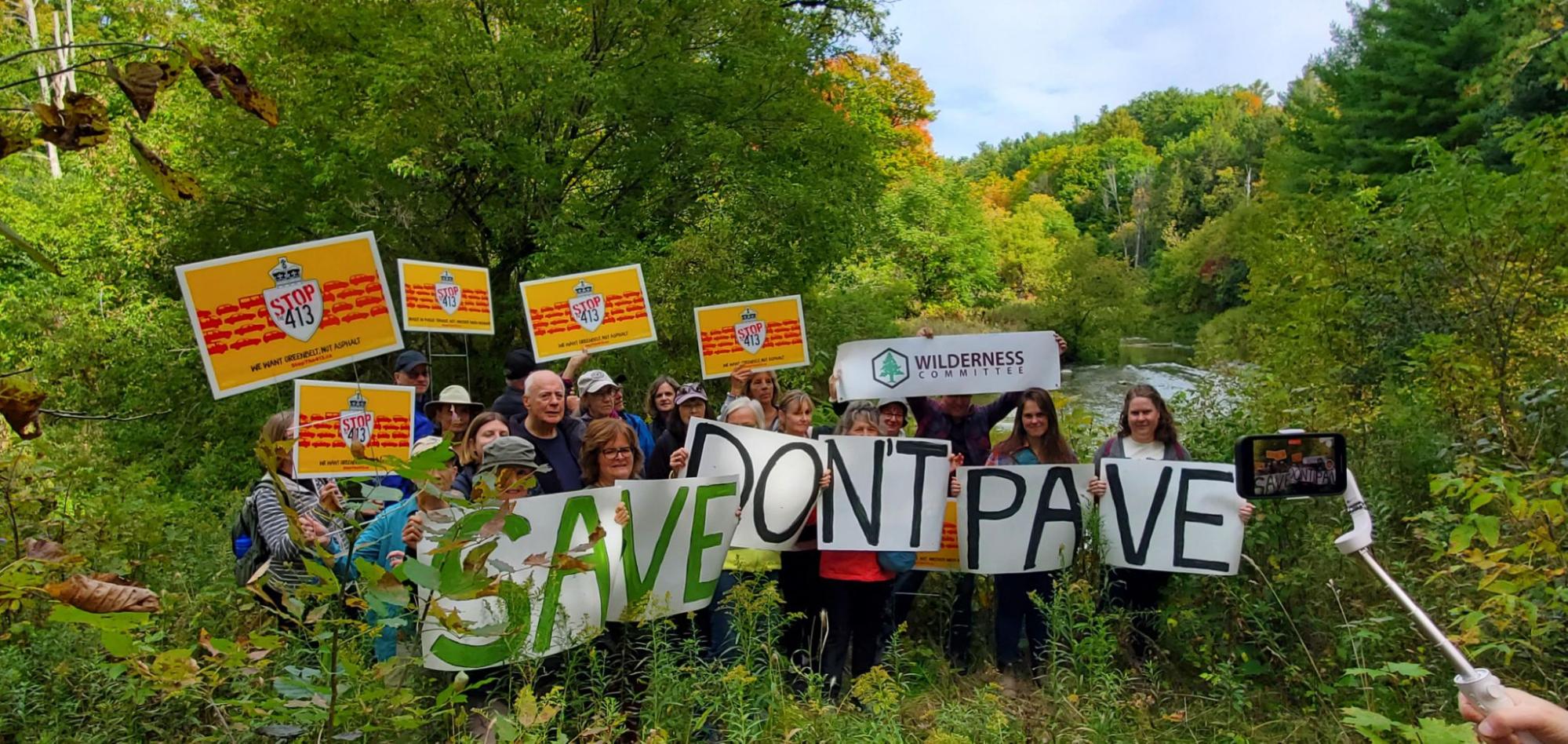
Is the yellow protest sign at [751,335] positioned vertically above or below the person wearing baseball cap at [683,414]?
above

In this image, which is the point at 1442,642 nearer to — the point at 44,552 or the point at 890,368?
the point at 44,552

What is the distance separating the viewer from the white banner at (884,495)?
15.8 ft

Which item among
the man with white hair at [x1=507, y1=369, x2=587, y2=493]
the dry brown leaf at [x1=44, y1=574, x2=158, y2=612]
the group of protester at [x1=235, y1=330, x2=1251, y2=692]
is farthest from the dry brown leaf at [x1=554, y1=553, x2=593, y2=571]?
the man with white hair at [x1=507, y1=369, x2=587, y2=493]

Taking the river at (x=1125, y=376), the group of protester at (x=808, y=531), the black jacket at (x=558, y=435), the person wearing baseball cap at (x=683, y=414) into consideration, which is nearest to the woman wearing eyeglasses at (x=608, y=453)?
the group of protester at (x=808, y=531)

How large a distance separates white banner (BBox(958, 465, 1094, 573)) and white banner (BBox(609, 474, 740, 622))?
126cm

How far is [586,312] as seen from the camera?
754cm

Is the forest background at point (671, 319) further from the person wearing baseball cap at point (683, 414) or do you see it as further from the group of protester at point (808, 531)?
the person wearing baseball cap at point (683, 414)

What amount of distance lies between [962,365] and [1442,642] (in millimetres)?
4309

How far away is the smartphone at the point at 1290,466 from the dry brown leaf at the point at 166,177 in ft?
7.19

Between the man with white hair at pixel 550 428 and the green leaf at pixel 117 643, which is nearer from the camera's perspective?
the green leaf at pixel 117 643

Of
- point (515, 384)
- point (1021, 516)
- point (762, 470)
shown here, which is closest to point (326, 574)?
point (762, 470)

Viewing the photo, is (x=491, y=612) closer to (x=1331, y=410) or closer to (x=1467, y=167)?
(x=1331, y=410)

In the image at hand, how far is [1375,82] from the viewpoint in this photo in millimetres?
33500

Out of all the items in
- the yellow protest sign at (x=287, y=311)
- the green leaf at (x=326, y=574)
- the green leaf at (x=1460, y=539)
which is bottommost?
the green leaf at (x=1460, y=539)
